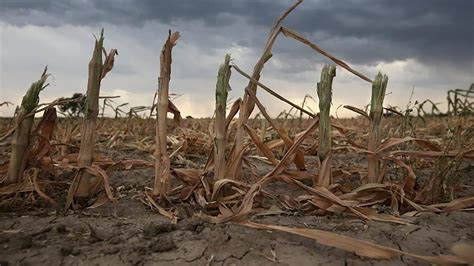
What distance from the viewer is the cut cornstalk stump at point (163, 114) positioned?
2172mm

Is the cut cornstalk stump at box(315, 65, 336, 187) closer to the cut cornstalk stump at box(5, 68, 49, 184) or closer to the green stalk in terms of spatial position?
the green stalk

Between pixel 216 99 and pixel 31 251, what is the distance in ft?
3.27

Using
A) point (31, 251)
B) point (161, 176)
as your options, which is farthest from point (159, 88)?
point (31, 251)

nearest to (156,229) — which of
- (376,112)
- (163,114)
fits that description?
(163,114)

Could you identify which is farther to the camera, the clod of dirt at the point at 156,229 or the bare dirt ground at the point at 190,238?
the clod of dirt at the point at 156,229

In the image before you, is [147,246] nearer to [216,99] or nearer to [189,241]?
[189,241]

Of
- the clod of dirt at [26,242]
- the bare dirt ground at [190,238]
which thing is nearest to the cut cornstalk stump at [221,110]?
the bare dirt ground at [190,238]

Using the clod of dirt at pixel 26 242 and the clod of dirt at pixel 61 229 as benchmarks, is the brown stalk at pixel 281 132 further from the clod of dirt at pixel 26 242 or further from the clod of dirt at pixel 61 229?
the clod of dirt at pixel 26 242

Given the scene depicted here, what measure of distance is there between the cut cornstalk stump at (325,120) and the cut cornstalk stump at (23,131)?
136 centimetres

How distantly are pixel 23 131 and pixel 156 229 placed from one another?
960mm

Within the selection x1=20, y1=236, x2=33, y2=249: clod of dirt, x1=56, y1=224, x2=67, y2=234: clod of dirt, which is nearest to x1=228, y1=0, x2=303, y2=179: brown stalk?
x1=56, y1=224, x2=67, y2=234: clod of dirt

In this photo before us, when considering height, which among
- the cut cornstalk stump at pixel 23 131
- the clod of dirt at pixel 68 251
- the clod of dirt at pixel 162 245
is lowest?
the clod of dirt at pixel 68 251

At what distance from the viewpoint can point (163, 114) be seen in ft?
7.19

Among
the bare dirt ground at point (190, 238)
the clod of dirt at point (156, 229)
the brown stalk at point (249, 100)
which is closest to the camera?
the bare dirt ground at point (190, 238)
